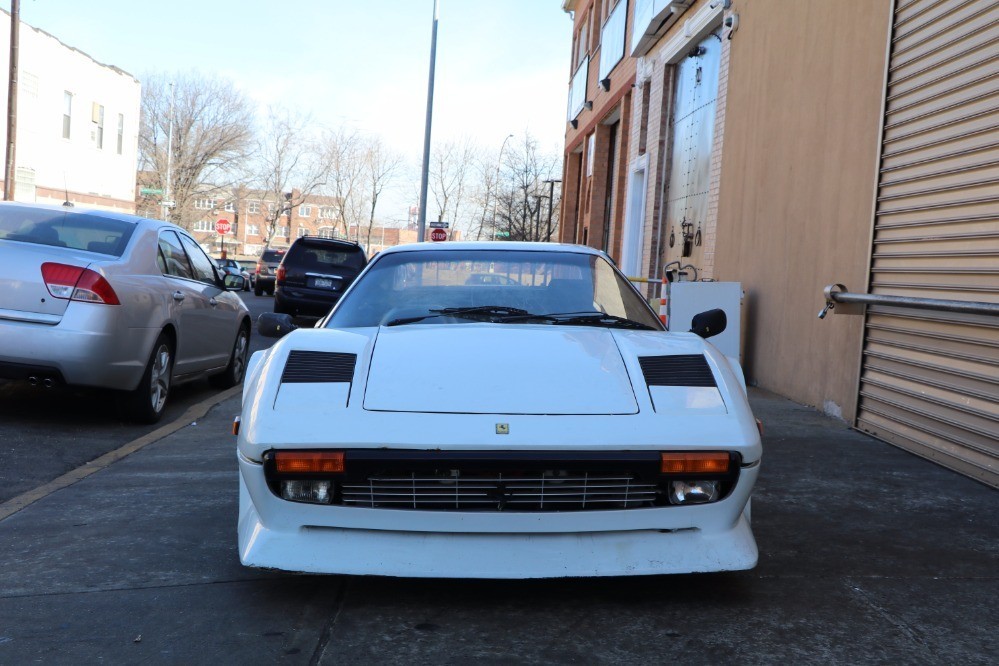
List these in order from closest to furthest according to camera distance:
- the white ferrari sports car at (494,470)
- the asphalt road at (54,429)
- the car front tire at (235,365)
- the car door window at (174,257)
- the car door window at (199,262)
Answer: the white ferrari sports car at (494,470) → the asphalt road at (54,429) → the car door window at (174,257) → the car door window at (199,262) → the car front tire at (235,365)

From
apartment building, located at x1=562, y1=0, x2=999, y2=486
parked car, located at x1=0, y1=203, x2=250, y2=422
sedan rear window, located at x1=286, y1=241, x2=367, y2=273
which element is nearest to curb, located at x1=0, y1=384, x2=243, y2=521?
parked car, located at x1=0, y1=203, x2=250, y2=422

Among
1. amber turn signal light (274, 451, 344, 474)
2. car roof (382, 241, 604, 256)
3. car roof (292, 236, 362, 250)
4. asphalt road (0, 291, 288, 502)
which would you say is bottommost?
asphalt road (0, 291, 288, 502)

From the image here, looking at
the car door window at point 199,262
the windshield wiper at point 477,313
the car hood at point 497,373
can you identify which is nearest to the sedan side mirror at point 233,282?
the car door window at point 199,262

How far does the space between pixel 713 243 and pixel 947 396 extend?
5895 mm

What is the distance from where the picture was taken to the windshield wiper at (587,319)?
13.5 feet

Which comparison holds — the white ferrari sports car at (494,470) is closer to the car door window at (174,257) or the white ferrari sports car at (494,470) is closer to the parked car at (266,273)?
the car door window at (174,257)

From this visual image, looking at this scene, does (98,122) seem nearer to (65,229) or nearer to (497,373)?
(65,229)

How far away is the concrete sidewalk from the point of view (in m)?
2.86

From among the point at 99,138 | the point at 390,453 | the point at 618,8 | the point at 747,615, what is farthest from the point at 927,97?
the point at 99,138

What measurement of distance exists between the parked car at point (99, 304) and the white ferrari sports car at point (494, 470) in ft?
10.7

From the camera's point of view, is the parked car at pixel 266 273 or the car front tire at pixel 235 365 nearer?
the car front tire at pixel 235 365

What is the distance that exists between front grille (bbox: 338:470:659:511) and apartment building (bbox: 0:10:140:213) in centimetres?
2783

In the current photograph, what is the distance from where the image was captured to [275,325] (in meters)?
4.59

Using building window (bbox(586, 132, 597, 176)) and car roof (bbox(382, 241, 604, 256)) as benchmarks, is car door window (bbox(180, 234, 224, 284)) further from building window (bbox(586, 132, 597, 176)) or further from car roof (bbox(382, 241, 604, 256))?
building window (bbox(586, 132, 597, 176))
